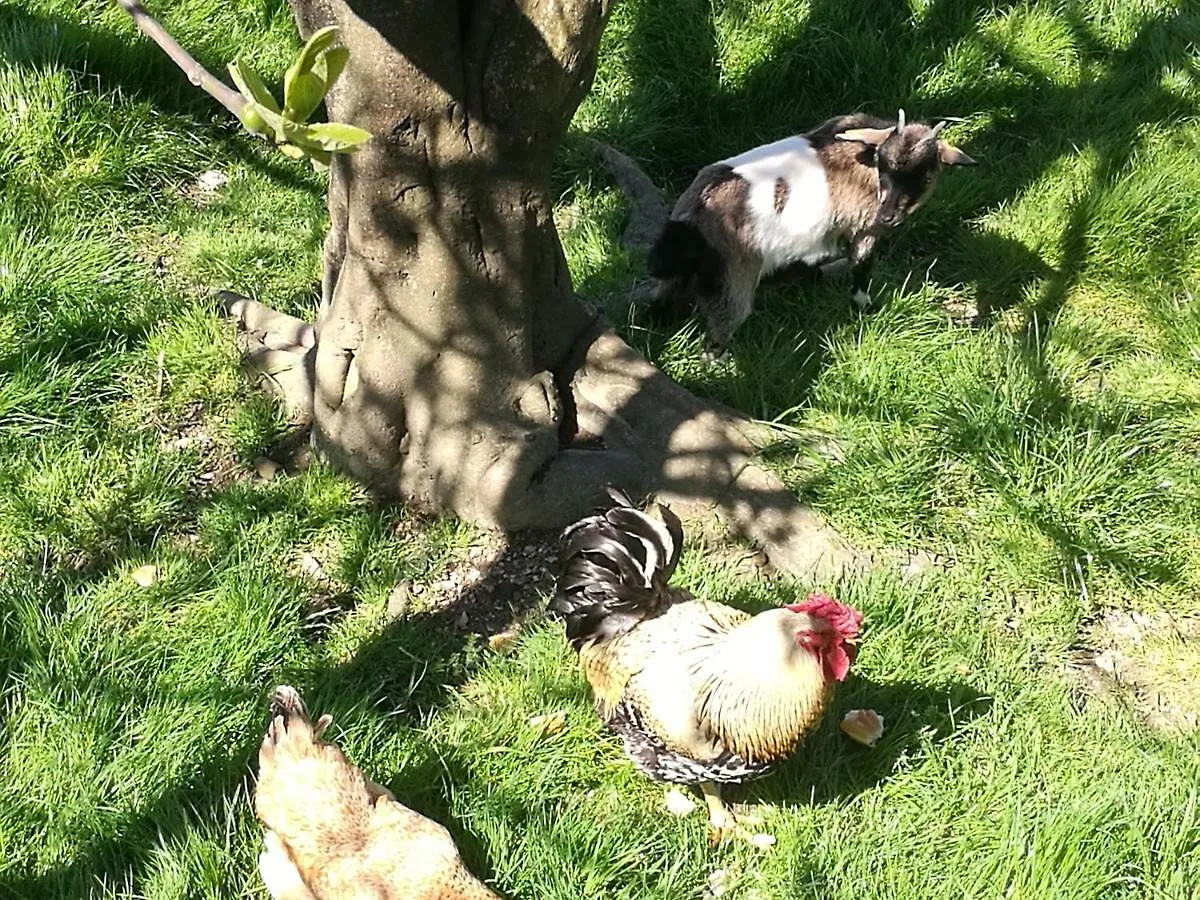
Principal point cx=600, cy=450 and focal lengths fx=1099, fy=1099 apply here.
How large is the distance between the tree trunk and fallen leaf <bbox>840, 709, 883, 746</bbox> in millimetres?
544

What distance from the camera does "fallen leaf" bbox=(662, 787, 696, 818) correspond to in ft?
9.59

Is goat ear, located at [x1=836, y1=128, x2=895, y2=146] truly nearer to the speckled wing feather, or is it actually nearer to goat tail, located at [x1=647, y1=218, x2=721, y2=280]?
goat tail, located at [x1=647, y1=218, x2=721, y2=280]

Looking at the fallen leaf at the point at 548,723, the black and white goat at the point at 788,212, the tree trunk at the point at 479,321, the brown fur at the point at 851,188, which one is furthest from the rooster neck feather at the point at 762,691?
the brown fur at the point at 851,188

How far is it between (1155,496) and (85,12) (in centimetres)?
454

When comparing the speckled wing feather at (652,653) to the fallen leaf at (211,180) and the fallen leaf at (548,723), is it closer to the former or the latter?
the fallen leaf at (548,723)

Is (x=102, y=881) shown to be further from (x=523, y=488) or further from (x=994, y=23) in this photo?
(x=994, y=23)

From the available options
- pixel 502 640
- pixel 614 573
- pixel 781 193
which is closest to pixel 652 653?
pixel 614 573

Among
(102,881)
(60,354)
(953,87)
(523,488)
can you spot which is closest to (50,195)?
(60,354)

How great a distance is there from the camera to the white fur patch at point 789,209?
159 inches

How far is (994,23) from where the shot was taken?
511cm

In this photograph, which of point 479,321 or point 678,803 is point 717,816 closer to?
point 678,803

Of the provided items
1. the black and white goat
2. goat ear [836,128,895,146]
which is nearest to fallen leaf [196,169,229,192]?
the black and white goat

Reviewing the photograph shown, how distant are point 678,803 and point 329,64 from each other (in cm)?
222

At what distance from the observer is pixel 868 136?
422 cm
